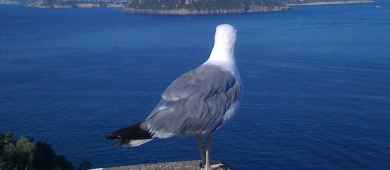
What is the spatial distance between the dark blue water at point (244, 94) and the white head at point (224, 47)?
1063cm

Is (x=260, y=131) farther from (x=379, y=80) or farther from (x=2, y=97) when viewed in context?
(x=2, y=97)

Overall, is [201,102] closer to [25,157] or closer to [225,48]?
[225,48]

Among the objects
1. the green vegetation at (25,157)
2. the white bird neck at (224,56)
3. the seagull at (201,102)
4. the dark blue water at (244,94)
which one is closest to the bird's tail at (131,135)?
the seagull at (201,102)

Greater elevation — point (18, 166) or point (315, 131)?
point (18, 166)

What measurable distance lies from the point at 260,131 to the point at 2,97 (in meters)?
12.5

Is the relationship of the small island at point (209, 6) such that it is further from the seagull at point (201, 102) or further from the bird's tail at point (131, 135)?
the bird's tail at point (131, 135)

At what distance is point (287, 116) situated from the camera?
20031mm

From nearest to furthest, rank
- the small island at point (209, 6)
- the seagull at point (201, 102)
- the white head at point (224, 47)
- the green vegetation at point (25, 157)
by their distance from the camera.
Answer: the seagull at point (201, 102), the white head at point (224, 47), the green vegetation at point (25, 157), the small island at point (209, 6)

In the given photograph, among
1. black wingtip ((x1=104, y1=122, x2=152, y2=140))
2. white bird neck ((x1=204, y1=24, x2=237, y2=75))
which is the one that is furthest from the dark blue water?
black wingtip ((x1=104, y1=122, x2=152, y2=140))

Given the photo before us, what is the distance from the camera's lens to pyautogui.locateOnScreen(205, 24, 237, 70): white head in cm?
302

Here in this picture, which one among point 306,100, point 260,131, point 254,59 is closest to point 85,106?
point 260,131

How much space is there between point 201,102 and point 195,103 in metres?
0.03

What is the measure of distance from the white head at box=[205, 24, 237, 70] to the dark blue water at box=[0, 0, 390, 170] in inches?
419

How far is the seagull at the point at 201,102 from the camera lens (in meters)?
2.78
